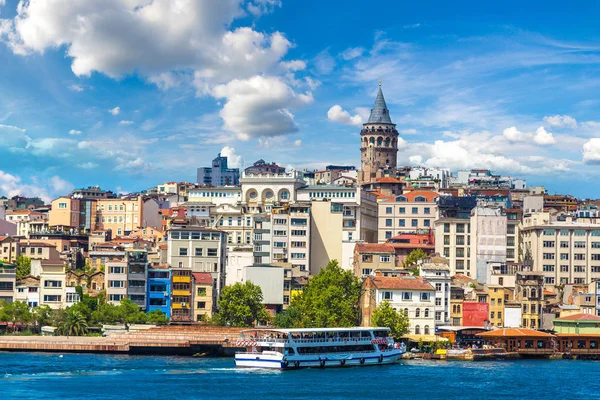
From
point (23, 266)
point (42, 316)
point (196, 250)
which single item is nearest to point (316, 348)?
point (42, 316)

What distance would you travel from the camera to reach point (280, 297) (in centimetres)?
10162

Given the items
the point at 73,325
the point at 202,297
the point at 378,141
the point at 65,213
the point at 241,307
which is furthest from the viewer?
the point at 378,141

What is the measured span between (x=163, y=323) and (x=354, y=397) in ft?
103

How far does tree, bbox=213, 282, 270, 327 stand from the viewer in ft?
300

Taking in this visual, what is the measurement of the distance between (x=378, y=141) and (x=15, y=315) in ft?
350

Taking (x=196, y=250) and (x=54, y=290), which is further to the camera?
(x=196, y=250)

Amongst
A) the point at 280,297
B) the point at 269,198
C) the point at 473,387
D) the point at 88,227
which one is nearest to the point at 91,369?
the point at 473,387

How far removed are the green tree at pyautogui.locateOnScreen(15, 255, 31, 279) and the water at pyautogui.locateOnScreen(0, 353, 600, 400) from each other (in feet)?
73.8

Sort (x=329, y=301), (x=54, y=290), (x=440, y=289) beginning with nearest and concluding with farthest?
1. (x=329, y=301)
2. (x=440, y=289)
3. (x=54, y=290)

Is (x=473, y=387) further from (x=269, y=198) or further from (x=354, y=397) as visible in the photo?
(x=269, y=198)

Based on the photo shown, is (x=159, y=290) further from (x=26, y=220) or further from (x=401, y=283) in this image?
(x=26, y=220)

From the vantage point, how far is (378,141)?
615ft

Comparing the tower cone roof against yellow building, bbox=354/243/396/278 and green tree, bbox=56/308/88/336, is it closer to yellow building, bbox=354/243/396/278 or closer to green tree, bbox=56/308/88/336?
yellow building, bbox=354/243/396/278

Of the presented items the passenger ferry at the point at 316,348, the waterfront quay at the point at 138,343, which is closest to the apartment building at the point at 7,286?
the waterfront quay at the point at 138,343
